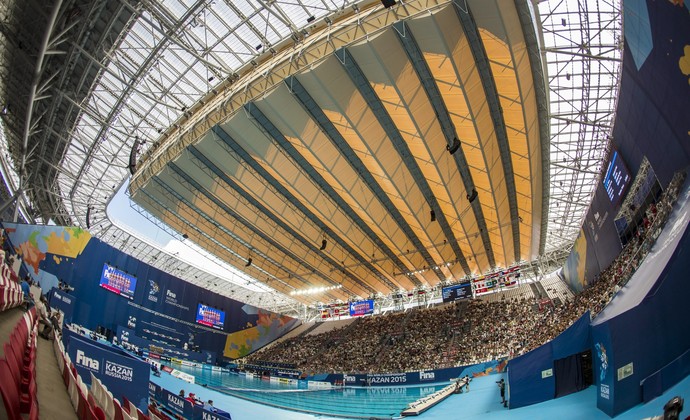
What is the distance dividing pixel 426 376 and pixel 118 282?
27.8 meters

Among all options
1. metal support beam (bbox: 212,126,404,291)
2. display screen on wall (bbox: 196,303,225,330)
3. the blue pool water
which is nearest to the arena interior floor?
the blue pool water

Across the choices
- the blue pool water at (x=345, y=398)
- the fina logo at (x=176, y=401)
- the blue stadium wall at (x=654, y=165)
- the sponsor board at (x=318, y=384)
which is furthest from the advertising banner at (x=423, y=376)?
the fina logo at (x=176, y=401)

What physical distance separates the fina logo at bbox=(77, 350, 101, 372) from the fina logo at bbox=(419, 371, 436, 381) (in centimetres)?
2784

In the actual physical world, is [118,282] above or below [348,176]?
below

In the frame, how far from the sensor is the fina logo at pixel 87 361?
9.95 metres

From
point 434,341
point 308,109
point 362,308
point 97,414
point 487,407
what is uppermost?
point 308,109

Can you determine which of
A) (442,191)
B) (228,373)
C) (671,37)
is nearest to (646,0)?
(671,37)

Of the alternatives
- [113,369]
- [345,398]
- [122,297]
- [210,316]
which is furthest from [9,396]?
[210,316]

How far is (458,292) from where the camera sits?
33344mm

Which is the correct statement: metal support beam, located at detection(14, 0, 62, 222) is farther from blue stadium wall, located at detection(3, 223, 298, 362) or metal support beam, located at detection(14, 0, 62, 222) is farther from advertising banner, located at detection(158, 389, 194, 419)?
advertising banner, located at detection(158, 389, 194, 419)

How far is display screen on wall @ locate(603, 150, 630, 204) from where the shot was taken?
55.8 feet

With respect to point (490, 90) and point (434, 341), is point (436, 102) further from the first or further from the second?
point (434, 341)

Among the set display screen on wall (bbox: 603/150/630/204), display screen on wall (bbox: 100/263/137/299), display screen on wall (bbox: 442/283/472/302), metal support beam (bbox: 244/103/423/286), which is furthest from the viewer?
display screen on wall (bbox: 442/283/472/302)

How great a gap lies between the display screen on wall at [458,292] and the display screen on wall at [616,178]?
15828 millimetres
